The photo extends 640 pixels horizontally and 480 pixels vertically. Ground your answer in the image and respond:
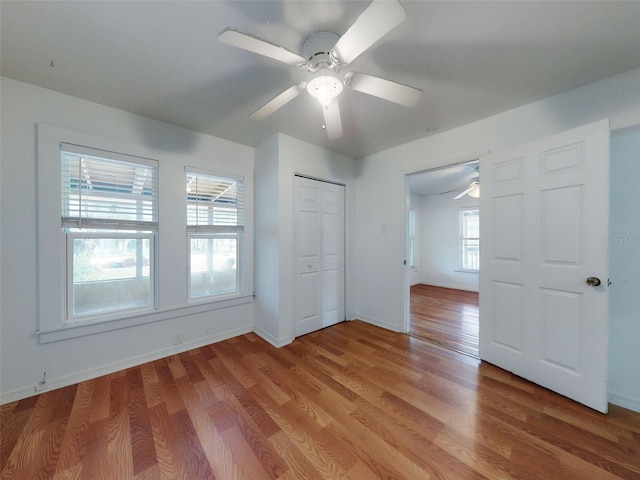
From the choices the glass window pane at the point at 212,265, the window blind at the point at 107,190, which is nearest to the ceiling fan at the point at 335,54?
the window blind at the point at 107,190

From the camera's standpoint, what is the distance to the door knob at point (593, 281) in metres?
1.64

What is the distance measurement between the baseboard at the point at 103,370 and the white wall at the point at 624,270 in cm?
350

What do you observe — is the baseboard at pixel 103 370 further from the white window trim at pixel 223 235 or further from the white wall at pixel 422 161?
the white wall at pixel 422 161

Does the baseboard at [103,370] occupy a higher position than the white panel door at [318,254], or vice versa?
the white panel door at [318,254]

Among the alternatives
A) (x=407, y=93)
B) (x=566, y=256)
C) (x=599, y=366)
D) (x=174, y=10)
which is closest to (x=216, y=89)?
(x=174, y=10)

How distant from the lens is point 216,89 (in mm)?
1906

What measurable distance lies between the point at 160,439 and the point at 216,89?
249cm

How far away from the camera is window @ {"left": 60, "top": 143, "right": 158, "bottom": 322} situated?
201cm

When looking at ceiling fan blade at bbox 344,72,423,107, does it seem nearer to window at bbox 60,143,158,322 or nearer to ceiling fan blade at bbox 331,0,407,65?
ceiling fan blade at bbox 331,0,407,65

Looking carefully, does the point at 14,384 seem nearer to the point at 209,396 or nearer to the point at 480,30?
the point at 209,396

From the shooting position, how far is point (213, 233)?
2.80m

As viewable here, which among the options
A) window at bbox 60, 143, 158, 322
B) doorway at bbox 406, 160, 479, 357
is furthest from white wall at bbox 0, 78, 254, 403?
doorway at bbox 406, 160, 479, 357

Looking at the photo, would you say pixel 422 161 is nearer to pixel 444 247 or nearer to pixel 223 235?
pixel 223 235

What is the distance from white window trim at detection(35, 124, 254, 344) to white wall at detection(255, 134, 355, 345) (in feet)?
1.49
